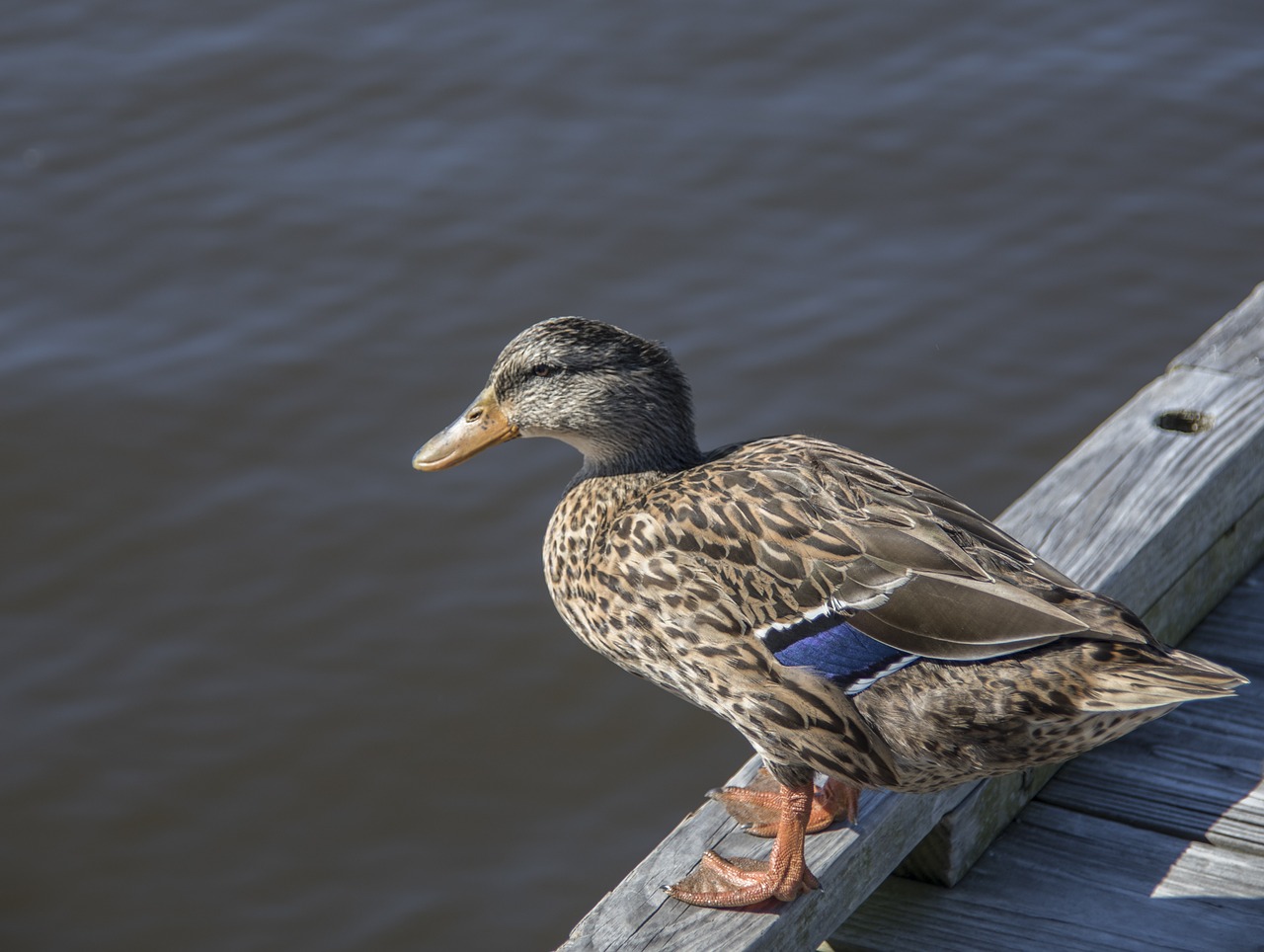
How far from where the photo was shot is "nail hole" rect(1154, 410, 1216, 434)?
3.44m

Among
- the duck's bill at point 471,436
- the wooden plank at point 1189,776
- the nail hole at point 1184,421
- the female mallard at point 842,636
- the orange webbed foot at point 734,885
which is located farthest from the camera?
the nail hole at point 1184,421

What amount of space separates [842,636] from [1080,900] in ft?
2.59

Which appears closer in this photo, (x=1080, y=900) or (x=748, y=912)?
(x=748, y=912)

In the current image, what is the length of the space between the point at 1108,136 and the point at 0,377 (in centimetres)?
485

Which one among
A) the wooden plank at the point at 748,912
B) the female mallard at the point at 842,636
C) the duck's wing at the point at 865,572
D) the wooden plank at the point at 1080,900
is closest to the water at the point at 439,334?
the wooden plank at the point at 1080,900

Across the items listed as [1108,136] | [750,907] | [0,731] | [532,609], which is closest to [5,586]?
[0,731]

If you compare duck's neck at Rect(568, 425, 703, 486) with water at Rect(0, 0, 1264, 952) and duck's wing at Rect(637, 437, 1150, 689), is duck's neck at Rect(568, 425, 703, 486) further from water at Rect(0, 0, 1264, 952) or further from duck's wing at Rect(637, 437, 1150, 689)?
water at Rect(0, 0, 1264, 952)

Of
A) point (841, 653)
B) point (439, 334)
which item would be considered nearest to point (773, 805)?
point (841, 653)

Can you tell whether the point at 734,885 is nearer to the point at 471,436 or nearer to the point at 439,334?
the point at 471,436

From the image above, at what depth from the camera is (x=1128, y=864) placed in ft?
9.71

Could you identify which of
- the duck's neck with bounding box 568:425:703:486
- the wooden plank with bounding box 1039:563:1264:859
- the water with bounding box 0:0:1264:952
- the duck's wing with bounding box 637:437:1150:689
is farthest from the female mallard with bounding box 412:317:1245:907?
the water with bounding box 0:0:1264:952

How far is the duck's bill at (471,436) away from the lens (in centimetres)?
316

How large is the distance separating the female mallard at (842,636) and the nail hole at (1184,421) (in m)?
0.95

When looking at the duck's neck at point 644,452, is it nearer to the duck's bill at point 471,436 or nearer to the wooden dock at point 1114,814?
the duck's bill at point 471,436
